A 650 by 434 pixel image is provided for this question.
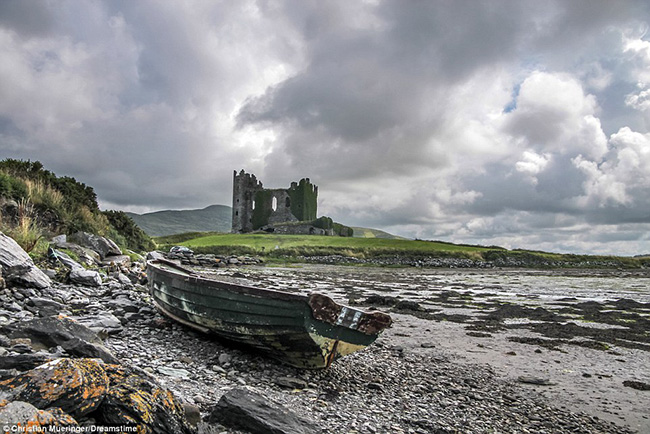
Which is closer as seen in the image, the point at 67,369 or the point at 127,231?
the point at 67,369

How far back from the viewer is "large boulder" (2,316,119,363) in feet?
12.9

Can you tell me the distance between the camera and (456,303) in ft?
49.5

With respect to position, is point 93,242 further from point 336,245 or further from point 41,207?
point 336,245

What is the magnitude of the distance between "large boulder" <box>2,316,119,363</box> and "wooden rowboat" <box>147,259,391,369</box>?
1.83 metres

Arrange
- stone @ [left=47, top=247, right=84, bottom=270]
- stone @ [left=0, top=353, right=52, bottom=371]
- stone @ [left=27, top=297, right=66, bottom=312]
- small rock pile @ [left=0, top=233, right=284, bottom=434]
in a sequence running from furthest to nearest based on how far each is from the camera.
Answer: stone @ [left=47, top=247, right=84, bottom=270], stone @ [left=27, top=297, right=66, bottom=312], stone @ [left=0, top=353, right=52, bottom=371], small rock pile @ [left=0, top=233, right=284, bottom=434]

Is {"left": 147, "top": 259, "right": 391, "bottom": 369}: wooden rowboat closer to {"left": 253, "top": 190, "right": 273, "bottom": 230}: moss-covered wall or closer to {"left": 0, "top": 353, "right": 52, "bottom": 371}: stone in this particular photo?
{"left": 0, "top": 353, "right": 52, "bottom": 371}: stone

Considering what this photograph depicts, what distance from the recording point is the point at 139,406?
109 inches

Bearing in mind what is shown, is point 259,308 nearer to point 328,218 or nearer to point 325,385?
point 325,385

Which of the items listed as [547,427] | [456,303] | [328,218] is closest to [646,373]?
[547,427]

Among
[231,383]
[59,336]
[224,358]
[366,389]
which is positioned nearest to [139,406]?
[59,336]

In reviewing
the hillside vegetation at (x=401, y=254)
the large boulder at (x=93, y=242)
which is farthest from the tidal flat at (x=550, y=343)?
the hillside vegetation at (x=401, y=254)

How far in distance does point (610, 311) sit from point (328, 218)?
202 ft

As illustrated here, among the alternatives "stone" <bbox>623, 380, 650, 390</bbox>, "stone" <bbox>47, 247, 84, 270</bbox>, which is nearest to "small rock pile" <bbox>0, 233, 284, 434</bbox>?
"stone" <bbox>47, 247, 84, 270</bbox>

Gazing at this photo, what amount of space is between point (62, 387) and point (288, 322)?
9.75 ft
